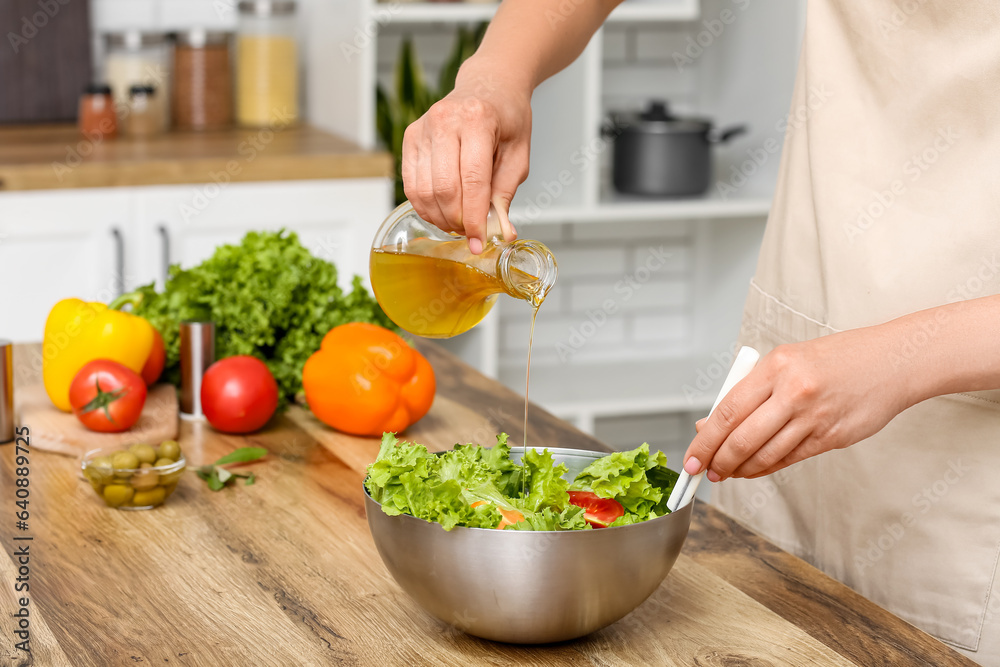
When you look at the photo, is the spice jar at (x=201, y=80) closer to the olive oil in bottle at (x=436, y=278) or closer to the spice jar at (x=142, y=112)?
the spice jar at (x=142, y=112)

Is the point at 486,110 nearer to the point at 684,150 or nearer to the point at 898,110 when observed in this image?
the point at 898,110

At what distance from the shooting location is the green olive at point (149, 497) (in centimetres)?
108

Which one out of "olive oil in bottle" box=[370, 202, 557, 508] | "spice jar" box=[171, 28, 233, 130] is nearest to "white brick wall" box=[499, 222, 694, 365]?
"spice jar" box=[171, 28, 233, 130]

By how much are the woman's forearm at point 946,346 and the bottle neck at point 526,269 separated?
0.98 ft

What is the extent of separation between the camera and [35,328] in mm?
2289

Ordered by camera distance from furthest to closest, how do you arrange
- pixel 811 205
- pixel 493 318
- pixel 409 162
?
1. pixel 493 318
2. pixel 811 205
3. pixel 409 162

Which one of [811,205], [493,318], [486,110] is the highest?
[486,110]

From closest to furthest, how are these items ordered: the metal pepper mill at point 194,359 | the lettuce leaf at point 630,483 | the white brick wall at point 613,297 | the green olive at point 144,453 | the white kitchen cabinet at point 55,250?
the lettuce leaf at point 630,483
the green olive at point 144,453
the metal pepper mill at point 194,359
the white kitchen cabinet at point 55,250
the white brick wall at point 613,297

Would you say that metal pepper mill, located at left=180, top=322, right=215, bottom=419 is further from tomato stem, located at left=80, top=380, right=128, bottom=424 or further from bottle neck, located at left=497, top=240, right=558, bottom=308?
bottle neck, located at left=497, top=240, right=558, bottom=308

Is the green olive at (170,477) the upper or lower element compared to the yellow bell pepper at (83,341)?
lower

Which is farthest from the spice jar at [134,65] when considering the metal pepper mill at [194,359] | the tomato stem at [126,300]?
the metal pepper mill at [194,359]

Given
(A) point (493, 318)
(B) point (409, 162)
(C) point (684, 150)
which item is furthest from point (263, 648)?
(C) point (684, 150)

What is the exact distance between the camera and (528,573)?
2.57 ft

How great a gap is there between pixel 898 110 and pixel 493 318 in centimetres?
160
